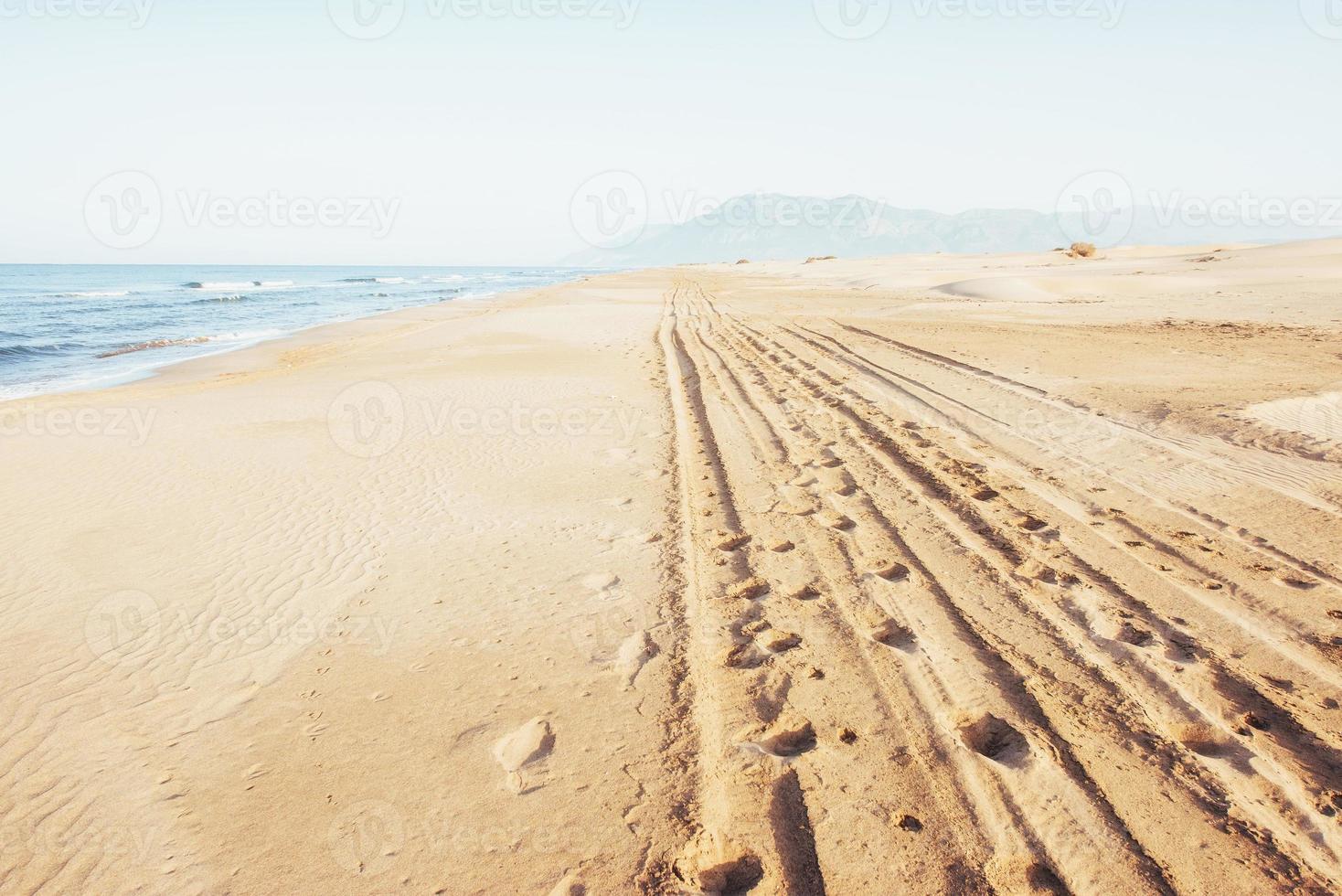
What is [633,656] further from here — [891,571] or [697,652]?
[891,571]

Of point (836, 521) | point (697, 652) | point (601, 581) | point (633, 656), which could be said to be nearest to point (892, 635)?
point (697, 652)

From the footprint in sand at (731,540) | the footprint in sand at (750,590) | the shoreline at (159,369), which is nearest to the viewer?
the footprint in sand at (750,590)

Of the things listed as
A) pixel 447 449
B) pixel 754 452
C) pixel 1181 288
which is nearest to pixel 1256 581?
pixel 754 452

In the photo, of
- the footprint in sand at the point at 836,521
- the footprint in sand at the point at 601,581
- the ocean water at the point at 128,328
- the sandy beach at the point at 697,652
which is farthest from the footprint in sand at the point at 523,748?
the ocean water at the point at 128,328

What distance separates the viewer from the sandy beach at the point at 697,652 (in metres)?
2.28

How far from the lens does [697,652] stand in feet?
11.1

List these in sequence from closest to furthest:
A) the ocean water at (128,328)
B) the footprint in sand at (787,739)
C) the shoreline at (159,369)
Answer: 1. the footprint in sand at (787,739)
2. the shoreline at (159,369)
3. the ocean water at (128,328)

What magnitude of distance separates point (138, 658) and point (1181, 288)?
23.5 m

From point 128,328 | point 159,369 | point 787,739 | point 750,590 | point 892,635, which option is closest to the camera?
point 787,739

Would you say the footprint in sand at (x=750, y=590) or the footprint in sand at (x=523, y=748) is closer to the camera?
the footprint in sand at (x=523, y=748)

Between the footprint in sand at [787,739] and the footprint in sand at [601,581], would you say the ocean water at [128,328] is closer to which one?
the footprint in sand at [601,581]

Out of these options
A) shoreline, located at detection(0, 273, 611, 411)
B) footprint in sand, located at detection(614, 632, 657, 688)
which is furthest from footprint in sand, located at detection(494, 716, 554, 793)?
shoreline, located at detection(0, 273, 611, 411)

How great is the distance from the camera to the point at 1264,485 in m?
4.99

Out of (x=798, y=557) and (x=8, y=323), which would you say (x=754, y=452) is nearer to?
(x=798, y=557)
